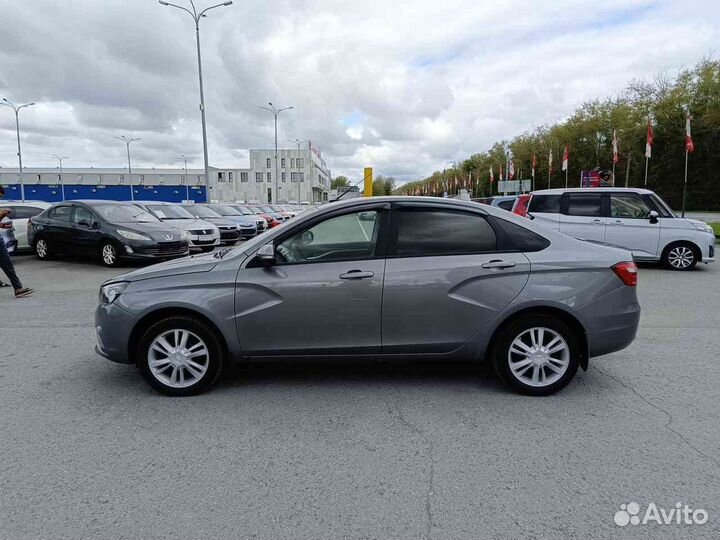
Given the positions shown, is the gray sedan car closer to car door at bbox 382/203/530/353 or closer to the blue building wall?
car door at bbox 382/203/530/353

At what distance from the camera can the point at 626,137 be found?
144 feet

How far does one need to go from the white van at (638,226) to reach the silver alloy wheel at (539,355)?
7964 mm

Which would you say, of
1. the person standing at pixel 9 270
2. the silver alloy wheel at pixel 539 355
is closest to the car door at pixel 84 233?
the person standing at pixel 9 270

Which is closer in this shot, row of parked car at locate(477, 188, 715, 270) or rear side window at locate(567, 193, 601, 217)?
row of parked car at locate(477, 188, 715, 270)

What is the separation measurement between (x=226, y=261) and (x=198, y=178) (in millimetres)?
110803

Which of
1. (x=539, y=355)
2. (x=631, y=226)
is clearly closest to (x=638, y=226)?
(x=631, y=226)

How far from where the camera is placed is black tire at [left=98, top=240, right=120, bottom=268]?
11.6 metres

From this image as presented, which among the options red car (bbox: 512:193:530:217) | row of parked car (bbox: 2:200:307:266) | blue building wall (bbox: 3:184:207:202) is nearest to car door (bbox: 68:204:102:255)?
row of parked car (bbox: 2:200:307:266)

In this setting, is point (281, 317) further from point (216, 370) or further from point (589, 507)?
point (589, 507)

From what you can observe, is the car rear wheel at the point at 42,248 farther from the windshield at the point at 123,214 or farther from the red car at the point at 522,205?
the red car at the point at 522,205

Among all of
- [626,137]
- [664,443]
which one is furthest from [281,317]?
[626,137]

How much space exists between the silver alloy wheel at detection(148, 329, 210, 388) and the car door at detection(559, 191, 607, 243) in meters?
9.38

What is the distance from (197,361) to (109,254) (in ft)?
30.0

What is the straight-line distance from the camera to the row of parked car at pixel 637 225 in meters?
10.7
